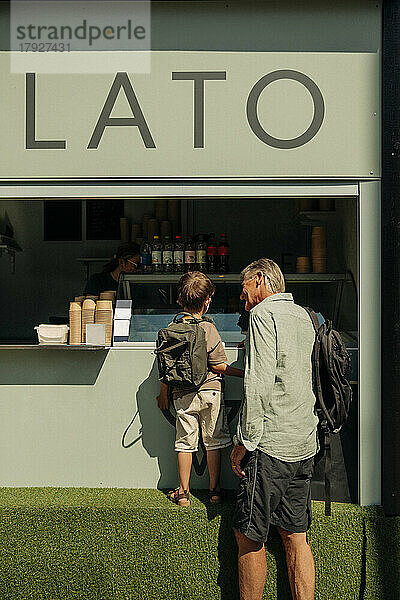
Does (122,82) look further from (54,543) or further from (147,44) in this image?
(54,543)

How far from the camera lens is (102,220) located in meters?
6.57

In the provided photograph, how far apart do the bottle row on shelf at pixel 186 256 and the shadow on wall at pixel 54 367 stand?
964 mm

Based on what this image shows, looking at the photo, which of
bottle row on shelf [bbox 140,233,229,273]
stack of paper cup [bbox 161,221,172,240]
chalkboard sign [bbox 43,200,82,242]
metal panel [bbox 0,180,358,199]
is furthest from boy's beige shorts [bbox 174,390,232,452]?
chalkboard sign [bbox 43,200,82,242]

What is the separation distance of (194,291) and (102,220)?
3189 millimetres

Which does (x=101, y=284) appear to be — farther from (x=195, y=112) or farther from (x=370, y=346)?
(x=370, y=346)

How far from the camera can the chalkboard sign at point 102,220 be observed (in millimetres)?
6461

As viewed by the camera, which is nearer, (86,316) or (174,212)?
(86,316)

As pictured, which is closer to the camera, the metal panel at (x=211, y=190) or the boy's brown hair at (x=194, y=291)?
the boy's brown hair at (x=194, y=291)

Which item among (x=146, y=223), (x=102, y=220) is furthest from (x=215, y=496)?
(x=102, y=220)

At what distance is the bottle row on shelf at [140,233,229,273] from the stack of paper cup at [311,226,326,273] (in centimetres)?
57

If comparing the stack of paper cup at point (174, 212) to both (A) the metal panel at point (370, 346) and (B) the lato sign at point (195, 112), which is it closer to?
(B) the lato sign at point (195, 112)

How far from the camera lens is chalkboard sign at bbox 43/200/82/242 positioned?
6.62 meters

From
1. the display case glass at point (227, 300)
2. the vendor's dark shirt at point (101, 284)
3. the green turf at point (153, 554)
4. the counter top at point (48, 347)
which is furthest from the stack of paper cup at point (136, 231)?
the green turf at point (153, 554)

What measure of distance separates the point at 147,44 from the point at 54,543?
259 centimetres
